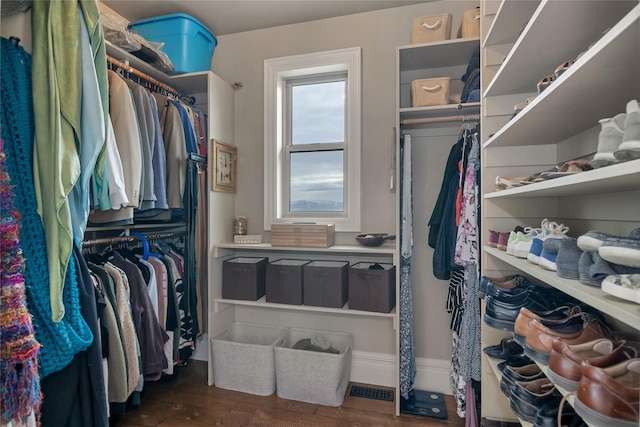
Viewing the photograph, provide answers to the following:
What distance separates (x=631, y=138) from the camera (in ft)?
2.11

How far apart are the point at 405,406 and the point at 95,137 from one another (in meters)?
2.07

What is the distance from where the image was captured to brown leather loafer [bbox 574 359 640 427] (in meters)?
0.61

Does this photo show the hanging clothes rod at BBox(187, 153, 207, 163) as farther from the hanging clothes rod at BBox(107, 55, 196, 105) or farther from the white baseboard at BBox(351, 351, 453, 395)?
the white baseboard at BBox(351, 351, 453, 395)

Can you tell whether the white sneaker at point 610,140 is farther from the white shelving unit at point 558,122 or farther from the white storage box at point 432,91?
the white storage box at point 432,91

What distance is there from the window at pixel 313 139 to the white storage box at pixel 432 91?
47cm

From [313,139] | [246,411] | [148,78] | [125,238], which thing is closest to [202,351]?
[246,411]

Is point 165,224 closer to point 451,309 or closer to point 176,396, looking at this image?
point 176,396

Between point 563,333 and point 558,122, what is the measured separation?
0.69 m

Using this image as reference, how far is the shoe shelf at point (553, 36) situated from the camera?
858 millimetres

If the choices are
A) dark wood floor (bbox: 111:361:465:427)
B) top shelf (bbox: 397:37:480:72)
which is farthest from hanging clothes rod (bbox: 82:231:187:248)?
top shelf (bbox: 397:37:480:72)

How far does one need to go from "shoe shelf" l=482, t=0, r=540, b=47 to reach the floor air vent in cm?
202

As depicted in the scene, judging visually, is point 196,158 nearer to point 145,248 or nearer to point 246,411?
point 145,248

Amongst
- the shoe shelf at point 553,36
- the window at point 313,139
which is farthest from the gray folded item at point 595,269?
the window at point 313,139

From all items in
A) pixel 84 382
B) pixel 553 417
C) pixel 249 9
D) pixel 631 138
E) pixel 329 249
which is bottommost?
pixel 84 382
